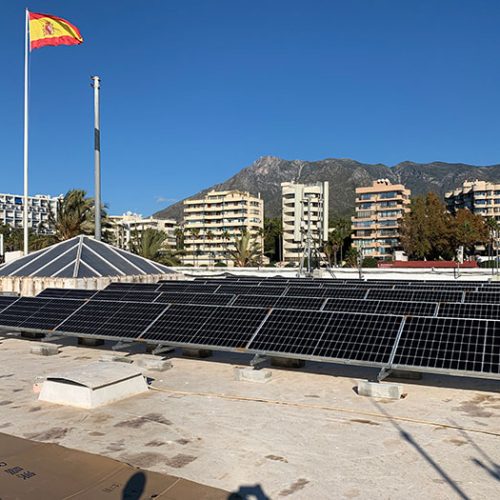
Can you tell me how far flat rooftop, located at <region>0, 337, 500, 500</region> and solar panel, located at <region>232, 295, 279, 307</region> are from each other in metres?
6.51

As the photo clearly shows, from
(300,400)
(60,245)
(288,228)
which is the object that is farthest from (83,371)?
(288,228)

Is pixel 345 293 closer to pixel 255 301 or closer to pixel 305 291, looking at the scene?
pixel 305 291

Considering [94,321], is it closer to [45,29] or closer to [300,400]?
[300,400]

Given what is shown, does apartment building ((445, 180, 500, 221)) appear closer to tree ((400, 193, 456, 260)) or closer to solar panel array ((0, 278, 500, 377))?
tree ((400, 193, 456, 260))

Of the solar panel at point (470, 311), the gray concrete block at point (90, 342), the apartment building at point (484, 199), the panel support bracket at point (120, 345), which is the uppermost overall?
the apartment building at point (484, 199)

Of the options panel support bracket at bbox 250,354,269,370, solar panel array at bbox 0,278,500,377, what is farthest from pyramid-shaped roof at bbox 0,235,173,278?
panel support bracket at bbox 250,354,269,370

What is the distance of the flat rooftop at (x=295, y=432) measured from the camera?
7.61m

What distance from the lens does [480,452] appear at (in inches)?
337

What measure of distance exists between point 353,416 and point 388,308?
7252 mm

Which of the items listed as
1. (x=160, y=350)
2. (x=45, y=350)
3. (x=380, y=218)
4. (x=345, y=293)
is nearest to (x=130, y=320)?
(x=160, y=350)

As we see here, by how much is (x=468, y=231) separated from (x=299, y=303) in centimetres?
9158

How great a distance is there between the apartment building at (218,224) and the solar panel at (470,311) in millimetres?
127679

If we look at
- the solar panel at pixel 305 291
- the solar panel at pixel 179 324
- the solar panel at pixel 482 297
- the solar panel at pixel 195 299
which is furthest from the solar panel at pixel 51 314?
the solar panel at pixel 482 297

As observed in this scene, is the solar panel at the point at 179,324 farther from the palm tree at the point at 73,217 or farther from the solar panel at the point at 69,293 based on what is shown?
the palm tree at the point at 73,217
